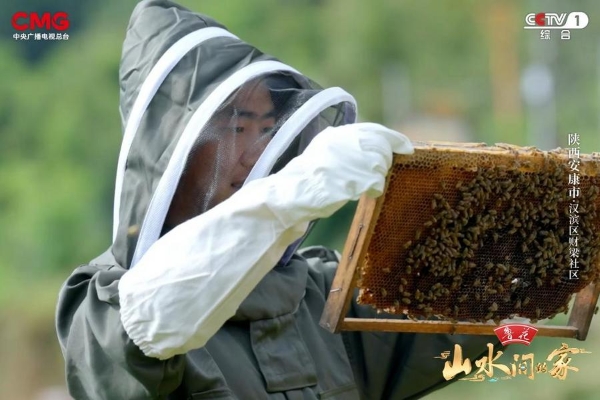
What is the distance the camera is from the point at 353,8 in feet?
35.6

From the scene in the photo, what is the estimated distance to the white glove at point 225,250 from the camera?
78.3 inches

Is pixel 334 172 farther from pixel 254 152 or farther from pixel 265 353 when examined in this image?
pixel 265 353

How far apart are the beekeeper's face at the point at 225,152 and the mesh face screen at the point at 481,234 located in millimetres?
386

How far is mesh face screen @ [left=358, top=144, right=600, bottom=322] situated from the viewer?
2.43 meters

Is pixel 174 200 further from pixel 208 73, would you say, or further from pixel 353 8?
pixel 353 8

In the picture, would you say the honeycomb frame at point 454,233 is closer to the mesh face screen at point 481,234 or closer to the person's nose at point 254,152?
the mesh face screen at point 481,234

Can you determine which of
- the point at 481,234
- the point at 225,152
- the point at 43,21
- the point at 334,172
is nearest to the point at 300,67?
the point at 43,21

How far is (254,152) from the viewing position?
7.89ft

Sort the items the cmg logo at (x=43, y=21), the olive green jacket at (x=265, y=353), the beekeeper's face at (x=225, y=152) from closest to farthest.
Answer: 1. the olive green jacket at (x=265, y=353)
2. the beekeeper's face at (x=225, y=152)
3. the cmg logo at (x=43, y=21)

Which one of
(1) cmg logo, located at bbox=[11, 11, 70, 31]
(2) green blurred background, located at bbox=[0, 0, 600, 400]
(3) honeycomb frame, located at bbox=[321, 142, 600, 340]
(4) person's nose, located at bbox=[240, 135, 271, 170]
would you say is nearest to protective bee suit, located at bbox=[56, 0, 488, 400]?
(4) person's nose, located at bbox=[240, 135, 271, 170]

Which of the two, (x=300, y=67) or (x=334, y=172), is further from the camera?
(x=300, y=67)

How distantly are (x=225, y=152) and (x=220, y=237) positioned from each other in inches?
16.3

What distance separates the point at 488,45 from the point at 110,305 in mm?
8609

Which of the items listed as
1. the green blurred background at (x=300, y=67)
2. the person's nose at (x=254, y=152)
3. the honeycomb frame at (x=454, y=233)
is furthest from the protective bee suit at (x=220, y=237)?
the green blurred background at (x=300, y=67)
